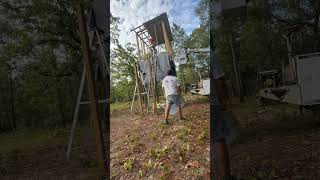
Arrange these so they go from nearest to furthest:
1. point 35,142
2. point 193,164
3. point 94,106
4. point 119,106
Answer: point 193,164 → point 119,106 → point 94,106 → point 35,142

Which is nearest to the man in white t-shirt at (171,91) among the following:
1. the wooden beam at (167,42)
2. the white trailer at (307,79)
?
the wooden beam at (167,42)

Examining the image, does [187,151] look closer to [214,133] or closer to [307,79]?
[214,133]

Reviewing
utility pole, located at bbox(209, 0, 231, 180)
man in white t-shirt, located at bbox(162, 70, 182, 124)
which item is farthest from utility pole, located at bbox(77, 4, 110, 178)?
utility pole, located at bbox(209, 0, 231, 180)

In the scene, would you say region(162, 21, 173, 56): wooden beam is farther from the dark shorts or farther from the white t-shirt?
the dark shorts

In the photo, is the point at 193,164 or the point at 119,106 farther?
the point at 119,106

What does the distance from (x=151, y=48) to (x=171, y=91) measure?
0.34 m

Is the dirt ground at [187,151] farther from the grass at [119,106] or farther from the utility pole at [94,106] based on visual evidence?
the utility pole at [94,106]

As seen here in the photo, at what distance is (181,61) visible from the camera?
8.84ft

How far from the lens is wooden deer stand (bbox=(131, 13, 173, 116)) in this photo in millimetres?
2760

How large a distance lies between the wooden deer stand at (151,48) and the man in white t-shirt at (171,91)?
13cm

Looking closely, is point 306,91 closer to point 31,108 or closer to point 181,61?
point 181,61

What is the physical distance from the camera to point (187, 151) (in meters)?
2.67

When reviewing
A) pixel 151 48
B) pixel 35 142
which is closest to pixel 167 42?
pixel 151 48

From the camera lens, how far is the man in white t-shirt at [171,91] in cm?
278
